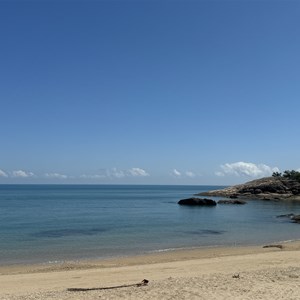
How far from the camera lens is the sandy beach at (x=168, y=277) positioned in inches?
576

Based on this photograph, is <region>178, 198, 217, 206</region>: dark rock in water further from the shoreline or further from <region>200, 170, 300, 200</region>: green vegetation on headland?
the shoreline

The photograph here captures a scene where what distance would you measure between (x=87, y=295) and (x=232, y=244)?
2295 centimetres

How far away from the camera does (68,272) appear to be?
21.8 m

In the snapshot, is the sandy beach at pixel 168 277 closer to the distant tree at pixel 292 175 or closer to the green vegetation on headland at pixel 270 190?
the green vegetation on headland at pixel 270 190

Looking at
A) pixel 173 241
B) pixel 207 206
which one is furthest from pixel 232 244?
pixel 207 206

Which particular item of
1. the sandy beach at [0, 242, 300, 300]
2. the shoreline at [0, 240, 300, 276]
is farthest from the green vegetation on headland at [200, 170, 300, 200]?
the sandy beach at [0, 242, 300, 300]

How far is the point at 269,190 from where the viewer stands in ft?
384

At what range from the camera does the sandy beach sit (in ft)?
48.0

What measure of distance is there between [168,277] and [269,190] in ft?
343

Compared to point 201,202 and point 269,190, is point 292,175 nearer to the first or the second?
point 269,190

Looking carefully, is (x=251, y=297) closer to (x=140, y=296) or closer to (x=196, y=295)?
(x=196, y=295)

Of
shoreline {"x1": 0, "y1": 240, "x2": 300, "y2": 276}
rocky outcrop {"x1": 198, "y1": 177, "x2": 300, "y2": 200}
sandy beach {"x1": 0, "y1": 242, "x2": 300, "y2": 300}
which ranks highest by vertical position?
rocky outcrop {"x1": 198, "y1": 177, "x2": 300, "y2": 200}

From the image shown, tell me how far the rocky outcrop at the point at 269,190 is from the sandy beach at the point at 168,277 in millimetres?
85216

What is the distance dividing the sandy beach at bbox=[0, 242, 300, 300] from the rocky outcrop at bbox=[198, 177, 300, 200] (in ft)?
280
